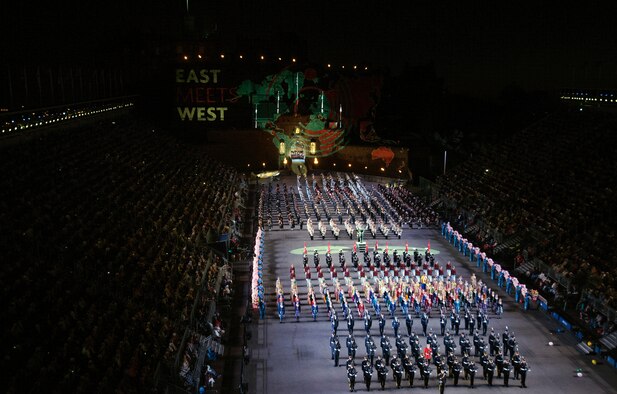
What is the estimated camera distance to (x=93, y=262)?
18359 millimetres

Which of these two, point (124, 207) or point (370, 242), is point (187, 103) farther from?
point (124, 207)

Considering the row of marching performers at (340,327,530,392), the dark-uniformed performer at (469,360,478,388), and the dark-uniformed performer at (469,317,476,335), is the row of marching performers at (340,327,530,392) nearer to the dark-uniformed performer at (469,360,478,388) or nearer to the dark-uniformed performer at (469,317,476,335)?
the dark-uniformed performer at (469,360,478,388)

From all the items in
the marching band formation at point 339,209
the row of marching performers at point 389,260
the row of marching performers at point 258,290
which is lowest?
the marching band formation at point 339,209

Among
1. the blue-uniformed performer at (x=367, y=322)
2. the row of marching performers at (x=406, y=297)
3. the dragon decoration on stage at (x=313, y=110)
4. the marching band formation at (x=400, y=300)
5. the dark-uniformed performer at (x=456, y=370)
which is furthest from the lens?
the dragon decoration on stage at (x=313, y=110)

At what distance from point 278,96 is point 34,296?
40322mm

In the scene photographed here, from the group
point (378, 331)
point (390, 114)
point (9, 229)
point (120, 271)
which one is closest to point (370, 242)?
point (378, 331)

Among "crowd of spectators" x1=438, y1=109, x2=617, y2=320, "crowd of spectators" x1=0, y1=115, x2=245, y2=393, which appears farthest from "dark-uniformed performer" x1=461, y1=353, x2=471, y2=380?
"crowd of spectators" x1=0, y1=115, x2=245, y2=393

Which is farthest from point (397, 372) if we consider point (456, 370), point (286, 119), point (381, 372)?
point (286, 119)

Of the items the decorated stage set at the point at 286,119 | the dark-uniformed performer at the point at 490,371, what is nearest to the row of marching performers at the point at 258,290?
the dark-uniformed performer at the point at 490,371

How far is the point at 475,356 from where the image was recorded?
1856 centimetres

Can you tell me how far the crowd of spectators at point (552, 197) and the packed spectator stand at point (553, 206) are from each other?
4 centimetres

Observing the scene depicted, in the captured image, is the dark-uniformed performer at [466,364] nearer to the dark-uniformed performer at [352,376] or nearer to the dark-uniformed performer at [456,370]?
the dark-uniformed performer at [456,370]

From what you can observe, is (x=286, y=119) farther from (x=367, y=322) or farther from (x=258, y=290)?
(x=367, y=322)

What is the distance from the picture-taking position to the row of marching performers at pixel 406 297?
21.7m
